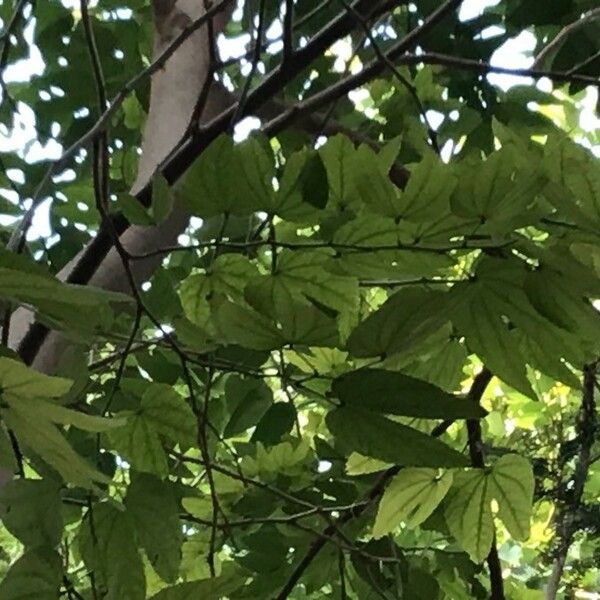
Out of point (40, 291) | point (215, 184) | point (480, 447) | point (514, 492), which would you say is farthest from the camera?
point (480, 447)

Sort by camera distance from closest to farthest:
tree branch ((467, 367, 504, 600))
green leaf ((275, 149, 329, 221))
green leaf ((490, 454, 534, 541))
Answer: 1. green leaf ((275, 149, 329, 221))
2. green leaf ((490, 454, 534, 541))
3. tree branch ((467, 367, 504, 600))

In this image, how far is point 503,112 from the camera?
0.80m

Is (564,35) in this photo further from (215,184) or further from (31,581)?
(31,581)

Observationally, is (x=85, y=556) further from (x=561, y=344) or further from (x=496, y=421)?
(x=496, y=421)

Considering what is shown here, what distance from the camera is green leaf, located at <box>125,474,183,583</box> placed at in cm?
46

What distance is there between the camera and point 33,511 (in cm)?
44

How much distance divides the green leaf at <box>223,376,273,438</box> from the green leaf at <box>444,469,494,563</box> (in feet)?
0.52

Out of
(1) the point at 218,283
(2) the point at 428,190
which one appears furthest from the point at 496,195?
(1) the point at 218,283

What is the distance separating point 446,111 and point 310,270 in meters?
0.48

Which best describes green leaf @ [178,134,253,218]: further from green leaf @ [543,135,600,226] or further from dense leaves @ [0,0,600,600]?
green leaf @ [543,135,600,226]

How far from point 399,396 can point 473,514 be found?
0.62 ft

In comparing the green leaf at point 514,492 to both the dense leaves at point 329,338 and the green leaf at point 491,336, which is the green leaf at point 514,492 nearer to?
the dense leaves at point 329,338

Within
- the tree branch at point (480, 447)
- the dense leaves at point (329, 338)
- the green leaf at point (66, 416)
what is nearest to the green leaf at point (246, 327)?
the dense leaves at point (329, 338)

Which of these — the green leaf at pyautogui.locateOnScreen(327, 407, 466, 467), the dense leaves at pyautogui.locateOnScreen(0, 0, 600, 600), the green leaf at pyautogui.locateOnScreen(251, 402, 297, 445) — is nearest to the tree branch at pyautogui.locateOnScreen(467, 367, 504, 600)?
the dense leaves at pyautogui.locateOnScreen(0, 0, 600, 600)
